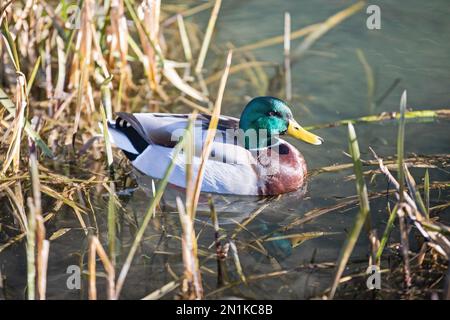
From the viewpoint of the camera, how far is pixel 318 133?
6.70 meters

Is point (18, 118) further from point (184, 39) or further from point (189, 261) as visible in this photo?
point (184, 39)

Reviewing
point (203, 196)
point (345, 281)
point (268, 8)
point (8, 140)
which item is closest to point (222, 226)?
point (203, 196)

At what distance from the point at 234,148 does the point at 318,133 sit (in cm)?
88

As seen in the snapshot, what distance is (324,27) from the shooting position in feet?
24.1

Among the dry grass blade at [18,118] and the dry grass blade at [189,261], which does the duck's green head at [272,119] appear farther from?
the dry grass blade at [189,261]


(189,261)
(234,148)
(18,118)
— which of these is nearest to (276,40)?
(234,148)

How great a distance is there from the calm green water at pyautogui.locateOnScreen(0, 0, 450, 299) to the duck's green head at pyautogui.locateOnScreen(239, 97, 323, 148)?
0.99 ft

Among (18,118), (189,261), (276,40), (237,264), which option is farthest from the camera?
(276,40)

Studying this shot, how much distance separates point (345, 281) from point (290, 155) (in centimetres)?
173

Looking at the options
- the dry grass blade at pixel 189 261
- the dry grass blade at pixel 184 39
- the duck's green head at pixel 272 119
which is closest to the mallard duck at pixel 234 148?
the duck's green head at pixel 272 119

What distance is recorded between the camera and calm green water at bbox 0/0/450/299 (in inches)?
194

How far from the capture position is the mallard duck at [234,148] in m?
6.13

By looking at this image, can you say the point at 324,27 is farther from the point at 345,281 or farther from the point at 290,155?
the point at 345,281

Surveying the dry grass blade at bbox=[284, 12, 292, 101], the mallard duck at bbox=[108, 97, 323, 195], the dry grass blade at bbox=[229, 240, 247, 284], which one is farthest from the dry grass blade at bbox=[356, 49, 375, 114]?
the dry grass blade at bbox=[229, 240, 247, 284]
